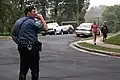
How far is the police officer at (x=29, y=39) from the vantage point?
279 inches

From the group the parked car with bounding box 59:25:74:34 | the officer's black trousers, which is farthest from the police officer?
the parked car with bounding box 59:25:74:34

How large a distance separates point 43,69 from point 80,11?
67.5 meters

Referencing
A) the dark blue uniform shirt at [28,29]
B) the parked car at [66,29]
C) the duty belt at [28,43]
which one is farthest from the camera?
the parked car at [66,29]

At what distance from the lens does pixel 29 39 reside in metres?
7.13

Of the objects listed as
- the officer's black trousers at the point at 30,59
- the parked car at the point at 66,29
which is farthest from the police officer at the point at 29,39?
the parked car at the point at 66,29

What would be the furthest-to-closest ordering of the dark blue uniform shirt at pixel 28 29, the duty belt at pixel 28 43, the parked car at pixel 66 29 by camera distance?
the parked car at pixel 66 29, the dark blue uniform shirt at pixel 28 29, the duty belt at pixel 28 43

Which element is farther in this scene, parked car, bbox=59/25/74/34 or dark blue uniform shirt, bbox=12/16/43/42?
parked car, bbox=59/25/74/34

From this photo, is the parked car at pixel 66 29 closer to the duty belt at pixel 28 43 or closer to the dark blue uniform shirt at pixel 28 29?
the dark blue uniform shirt at pixel 28 29

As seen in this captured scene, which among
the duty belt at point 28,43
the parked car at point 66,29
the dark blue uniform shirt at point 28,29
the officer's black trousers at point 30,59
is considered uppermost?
the dark blue uniform shirt at point 28,29

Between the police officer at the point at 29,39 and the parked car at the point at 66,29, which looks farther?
the parked car at the point at 66,29

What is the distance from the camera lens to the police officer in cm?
708

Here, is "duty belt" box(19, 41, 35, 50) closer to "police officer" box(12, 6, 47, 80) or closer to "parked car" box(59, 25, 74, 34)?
"police officer" box(12, 6, 47, 80)

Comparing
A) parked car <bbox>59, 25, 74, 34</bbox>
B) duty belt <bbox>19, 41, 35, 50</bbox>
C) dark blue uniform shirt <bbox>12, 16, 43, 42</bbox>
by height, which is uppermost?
dark blue uniform shirt <bbox>12, 16, 43, 42</bbox>

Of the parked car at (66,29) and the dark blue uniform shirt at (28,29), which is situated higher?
the dark blue uniform shirt at (28,29)
